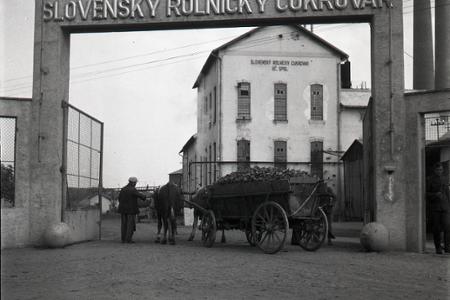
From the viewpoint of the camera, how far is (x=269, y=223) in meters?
13.6

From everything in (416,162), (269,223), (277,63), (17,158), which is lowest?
(269,223)

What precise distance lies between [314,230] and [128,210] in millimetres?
5510

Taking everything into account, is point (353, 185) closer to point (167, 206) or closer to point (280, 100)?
point (280, 100)

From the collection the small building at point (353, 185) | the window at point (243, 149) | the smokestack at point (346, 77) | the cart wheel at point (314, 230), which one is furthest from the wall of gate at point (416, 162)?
the smokestack at point (346, 77)

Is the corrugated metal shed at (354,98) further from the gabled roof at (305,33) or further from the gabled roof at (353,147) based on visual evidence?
the gabled roof at (353,147)

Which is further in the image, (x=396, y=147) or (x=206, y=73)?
(x=206, y=73)

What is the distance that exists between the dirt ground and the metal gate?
259 centimetres

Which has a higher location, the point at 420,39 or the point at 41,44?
the point at 420,39

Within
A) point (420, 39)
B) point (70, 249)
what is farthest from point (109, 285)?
point (420, 39)

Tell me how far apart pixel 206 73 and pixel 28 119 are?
1201 inches

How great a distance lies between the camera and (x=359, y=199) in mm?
36094

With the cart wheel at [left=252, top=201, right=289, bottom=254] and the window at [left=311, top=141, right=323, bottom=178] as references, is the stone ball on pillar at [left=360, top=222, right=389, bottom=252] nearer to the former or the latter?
the cart wheel at [left=252, top=201, right=289, bottom=254]

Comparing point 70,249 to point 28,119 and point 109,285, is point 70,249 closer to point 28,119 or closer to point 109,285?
point 28,119

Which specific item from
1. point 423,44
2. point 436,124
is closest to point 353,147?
point 423,44
